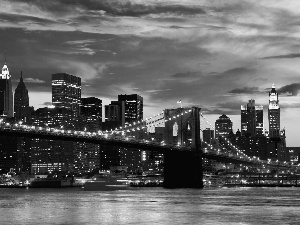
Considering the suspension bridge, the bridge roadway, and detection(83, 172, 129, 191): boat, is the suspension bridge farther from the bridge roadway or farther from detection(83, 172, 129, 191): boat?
detection(83, 172, 129, 191): boat

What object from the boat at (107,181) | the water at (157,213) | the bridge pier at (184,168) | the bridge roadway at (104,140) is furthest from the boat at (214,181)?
the water at (157,213)

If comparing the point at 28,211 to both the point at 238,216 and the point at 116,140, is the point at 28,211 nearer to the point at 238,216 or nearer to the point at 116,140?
the point at 238,216

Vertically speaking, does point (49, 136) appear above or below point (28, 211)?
above

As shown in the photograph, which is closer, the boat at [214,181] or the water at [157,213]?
the water at [157,213]

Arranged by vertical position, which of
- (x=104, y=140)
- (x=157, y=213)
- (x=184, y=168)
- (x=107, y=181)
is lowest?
(x=157, y=213)

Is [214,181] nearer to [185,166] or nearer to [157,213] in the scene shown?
[185,166]

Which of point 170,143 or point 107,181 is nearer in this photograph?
point 170,143

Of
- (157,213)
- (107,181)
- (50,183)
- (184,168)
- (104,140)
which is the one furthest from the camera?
(107,181)

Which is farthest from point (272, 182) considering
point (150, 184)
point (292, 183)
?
point (150, 184)

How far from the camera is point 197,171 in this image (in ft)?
307

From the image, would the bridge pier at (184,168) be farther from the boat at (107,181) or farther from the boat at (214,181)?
the boat at (107,181)

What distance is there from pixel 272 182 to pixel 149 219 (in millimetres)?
86713

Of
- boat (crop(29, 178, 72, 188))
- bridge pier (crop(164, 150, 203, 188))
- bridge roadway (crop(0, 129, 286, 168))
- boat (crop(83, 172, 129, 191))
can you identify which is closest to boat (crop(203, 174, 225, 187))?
boat (crop(83, 172, 129, 191))

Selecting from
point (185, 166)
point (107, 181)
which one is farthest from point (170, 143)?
point (107, 181)
